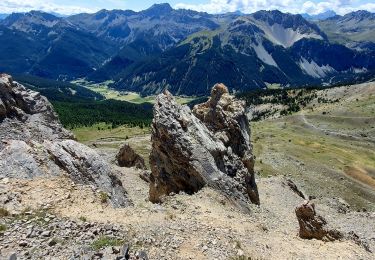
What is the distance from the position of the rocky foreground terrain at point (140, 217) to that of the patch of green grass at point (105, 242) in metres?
0.06

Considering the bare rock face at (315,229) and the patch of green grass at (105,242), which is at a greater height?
the patch of green grass at (105,242)

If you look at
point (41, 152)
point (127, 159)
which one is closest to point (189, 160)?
point (41, 152)

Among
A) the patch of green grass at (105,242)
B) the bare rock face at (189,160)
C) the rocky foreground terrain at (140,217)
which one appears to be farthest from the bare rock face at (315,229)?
the patch of green grass at (105,242)

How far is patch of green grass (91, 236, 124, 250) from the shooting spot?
79.5ft

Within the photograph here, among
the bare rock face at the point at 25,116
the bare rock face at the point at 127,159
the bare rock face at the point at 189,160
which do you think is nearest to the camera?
the bare rock face at the point at 189,160

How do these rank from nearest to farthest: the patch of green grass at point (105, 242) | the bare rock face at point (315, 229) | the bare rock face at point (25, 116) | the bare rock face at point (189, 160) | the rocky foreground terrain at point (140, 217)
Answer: the patch of green grass at point (105, 242) → the rocky foreground terrain at point (140, 217) → the bare rock face at point (315, 229) → the bare rock face at point (189, 160) → the bare rock face at point (25, 116)

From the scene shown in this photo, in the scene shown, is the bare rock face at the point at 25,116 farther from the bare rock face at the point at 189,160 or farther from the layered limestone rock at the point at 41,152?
the bare rock face at the point at 189,160

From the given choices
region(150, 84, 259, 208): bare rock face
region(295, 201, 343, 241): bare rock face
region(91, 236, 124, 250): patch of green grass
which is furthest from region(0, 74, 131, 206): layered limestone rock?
region(295, 201, 343, 241): bare rock face

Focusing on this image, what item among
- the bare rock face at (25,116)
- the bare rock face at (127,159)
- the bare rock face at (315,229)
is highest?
the bare rock face at (25,116)

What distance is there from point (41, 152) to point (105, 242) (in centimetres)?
1744

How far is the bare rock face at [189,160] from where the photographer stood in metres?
40.4

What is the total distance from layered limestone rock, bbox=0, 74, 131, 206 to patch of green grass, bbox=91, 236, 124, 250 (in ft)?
34.7

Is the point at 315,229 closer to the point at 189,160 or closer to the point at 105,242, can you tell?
the point at 189,160

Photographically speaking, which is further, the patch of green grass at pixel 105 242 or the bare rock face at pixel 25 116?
the bare rock face at pixel 25 116
